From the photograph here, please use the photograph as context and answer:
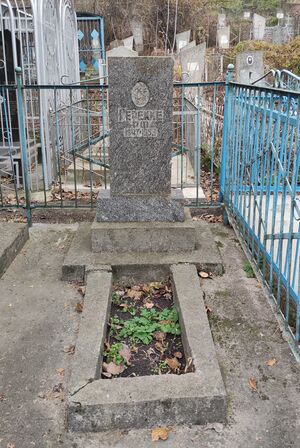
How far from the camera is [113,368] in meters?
2.83

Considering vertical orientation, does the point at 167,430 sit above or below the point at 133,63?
below

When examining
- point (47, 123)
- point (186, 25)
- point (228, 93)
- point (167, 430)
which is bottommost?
point (167, 430)

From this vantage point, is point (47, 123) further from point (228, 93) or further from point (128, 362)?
point (128, 362)

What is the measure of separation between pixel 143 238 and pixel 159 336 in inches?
46.4

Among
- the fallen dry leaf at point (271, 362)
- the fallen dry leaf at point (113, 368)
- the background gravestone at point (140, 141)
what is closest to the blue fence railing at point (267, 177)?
the fallen dry leaf at point (271, 362)

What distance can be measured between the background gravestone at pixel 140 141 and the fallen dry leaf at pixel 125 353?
154 cm

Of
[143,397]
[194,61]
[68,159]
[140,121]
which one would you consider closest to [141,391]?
[143,397]

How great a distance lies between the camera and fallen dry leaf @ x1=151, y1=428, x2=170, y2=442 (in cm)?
233

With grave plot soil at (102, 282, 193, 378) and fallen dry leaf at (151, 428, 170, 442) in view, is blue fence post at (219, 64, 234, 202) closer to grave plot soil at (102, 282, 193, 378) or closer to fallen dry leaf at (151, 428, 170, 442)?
grave plot soil at (102, 282, 193, 378)

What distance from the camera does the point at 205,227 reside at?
4789 mm

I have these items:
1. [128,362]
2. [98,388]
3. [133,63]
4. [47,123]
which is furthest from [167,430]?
[47,123]

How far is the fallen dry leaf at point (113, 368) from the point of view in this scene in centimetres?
281

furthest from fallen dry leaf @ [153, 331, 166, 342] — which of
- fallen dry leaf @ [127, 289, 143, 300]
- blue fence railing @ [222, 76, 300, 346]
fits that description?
blue fence railing @ [222, 76, 300, 346]

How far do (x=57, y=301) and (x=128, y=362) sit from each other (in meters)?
1.03
